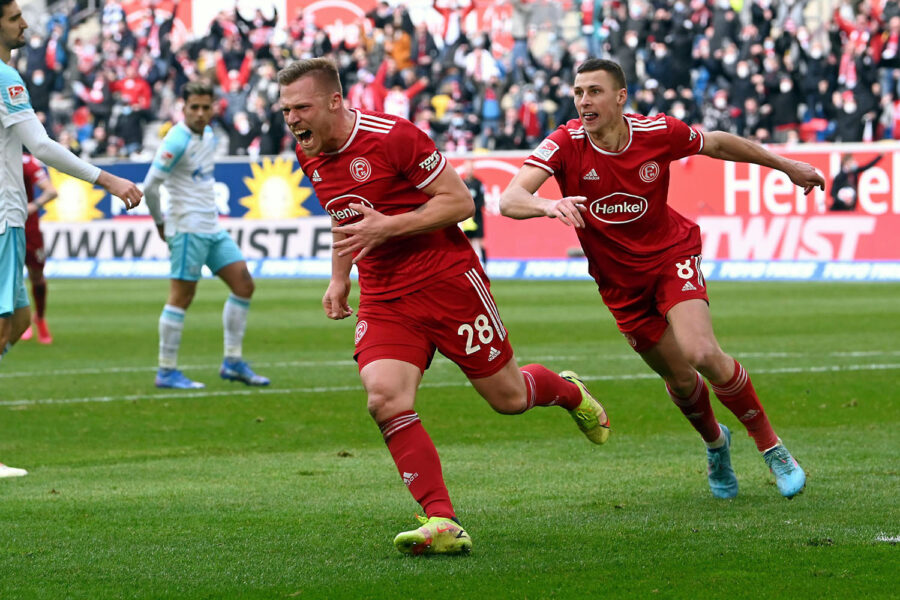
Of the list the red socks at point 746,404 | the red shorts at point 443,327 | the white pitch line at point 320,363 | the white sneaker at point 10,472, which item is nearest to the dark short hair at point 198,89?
the white pitch line at point 320,363

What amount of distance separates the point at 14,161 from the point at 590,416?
3.46 meters

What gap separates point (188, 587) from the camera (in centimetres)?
477

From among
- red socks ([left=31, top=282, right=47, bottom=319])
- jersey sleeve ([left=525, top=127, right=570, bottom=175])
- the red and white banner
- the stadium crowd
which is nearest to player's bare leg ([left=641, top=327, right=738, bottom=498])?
jersey sleeve ([left=525, top=127, right=570, bottom=175])

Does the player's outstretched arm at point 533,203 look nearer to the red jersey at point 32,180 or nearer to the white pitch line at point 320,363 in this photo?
the white pitch line at point 320,363

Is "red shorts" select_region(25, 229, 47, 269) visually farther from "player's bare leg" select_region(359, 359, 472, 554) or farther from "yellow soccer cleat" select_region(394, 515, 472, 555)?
"yellow soccer cleat" select_region(394, 515, 472, 555)

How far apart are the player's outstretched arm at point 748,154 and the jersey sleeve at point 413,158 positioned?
155 cm

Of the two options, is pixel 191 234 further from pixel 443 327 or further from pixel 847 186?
pixel 847 186

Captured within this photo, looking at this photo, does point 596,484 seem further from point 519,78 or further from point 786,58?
point 519,78

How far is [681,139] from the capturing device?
21.5ft

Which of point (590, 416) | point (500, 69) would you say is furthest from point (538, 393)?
point (500, 69)

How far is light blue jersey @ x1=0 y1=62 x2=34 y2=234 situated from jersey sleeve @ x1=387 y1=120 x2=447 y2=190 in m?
2.58

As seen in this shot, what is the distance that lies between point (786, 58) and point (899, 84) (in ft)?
8.56

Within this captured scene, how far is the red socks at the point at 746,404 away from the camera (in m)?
6.43

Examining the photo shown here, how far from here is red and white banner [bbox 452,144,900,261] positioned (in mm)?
21375
